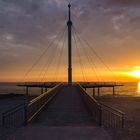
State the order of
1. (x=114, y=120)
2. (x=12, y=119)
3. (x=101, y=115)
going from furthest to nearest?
(x=12, y=119) < (x=114, y=120) < (x=101, y=115)

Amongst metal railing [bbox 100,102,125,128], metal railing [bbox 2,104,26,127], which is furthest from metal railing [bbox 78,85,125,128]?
metal railing [bbox 2,104,26,127]

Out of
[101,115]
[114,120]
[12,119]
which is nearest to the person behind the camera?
[101,115]

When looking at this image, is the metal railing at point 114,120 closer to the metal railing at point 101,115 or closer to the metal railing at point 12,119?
the metal railing at point 101,115

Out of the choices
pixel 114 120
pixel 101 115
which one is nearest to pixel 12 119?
pixel 114 120

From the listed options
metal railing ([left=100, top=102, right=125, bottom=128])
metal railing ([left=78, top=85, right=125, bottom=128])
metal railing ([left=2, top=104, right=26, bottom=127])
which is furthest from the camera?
metal railing ([left=100, top=102, right=125, bottom=128])

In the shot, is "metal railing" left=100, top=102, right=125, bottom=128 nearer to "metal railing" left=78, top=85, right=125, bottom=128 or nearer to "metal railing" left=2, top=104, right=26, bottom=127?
"metal railing" left=78, top=85, right=125, bottom=128

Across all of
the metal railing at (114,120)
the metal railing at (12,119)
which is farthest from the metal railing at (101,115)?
the metal railing at (12,119)

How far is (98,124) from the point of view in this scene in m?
13.6

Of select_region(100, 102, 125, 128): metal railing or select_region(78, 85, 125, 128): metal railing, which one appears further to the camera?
select_region(100, 102, 125, 128): metal railing

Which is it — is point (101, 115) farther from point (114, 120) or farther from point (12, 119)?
point (12, 119)

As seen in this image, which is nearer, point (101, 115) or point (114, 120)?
point (101, 115)

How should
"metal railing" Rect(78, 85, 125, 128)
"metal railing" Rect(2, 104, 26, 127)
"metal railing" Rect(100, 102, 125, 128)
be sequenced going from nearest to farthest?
"metal railing" Rect(78, 85, 125, 128) → "metal railing" Rect(2, 104, 26, 127) → "metal railing" Rect(100, 102, 125, 128)

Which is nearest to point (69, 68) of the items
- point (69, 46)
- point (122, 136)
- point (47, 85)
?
point (69, 46)

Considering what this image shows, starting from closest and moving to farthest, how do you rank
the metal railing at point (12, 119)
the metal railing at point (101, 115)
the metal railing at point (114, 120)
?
the metal railing at point (101, 115) < the metal railing at point (12, 119) < the metal railing at point (114, 120)
